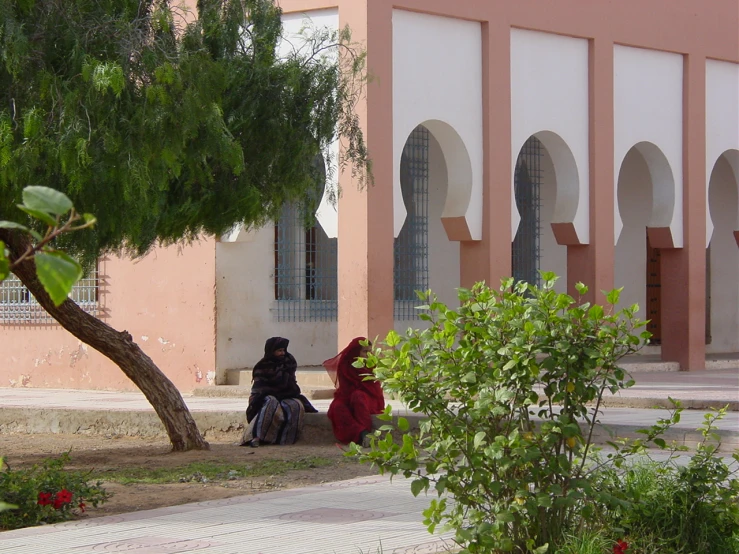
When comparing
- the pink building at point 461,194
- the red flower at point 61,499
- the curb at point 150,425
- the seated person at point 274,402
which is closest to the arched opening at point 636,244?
the pink building at point 461,194

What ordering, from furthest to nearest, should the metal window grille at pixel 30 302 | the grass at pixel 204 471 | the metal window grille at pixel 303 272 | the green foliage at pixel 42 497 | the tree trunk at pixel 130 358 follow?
the metal window grille at pixel 30 302, the metal window grille at pixel 303 272, the tree trunk at pixel 130 358, the grass at pixel 204 471, the green foliage at pixel 42 497

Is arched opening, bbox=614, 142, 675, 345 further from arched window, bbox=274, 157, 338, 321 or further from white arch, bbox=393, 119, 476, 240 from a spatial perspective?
white arch, bbox=393, 119, 476, 240

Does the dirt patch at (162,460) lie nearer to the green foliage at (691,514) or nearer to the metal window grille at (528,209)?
the green foliage at (691,514)

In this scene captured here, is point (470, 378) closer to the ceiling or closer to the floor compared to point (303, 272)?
closer to the floor

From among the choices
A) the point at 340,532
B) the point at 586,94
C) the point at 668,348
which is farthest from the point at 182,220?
the point at 668,348

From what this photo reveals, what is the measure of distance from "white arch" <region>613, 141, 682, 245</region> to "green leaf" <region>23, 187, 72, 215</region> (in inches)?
636

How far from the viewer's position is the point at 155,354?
15734 millimetres

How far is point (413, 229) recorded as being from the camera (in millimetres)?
17141

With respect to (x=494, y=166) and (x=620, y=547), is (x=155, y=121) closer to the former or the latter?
(x=620, y=547)

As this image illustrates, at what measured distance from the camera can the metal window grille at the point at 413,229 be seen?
16875 mm

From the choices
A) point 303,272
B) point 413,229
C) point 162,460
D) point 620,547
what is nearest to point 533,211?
point 413,229

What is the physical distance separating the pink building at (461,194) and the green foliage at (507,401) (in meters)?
8.91

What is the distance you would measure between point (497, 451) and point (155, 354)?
1188cm

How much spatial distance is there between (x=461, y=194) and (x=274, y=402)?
17.1 ft
